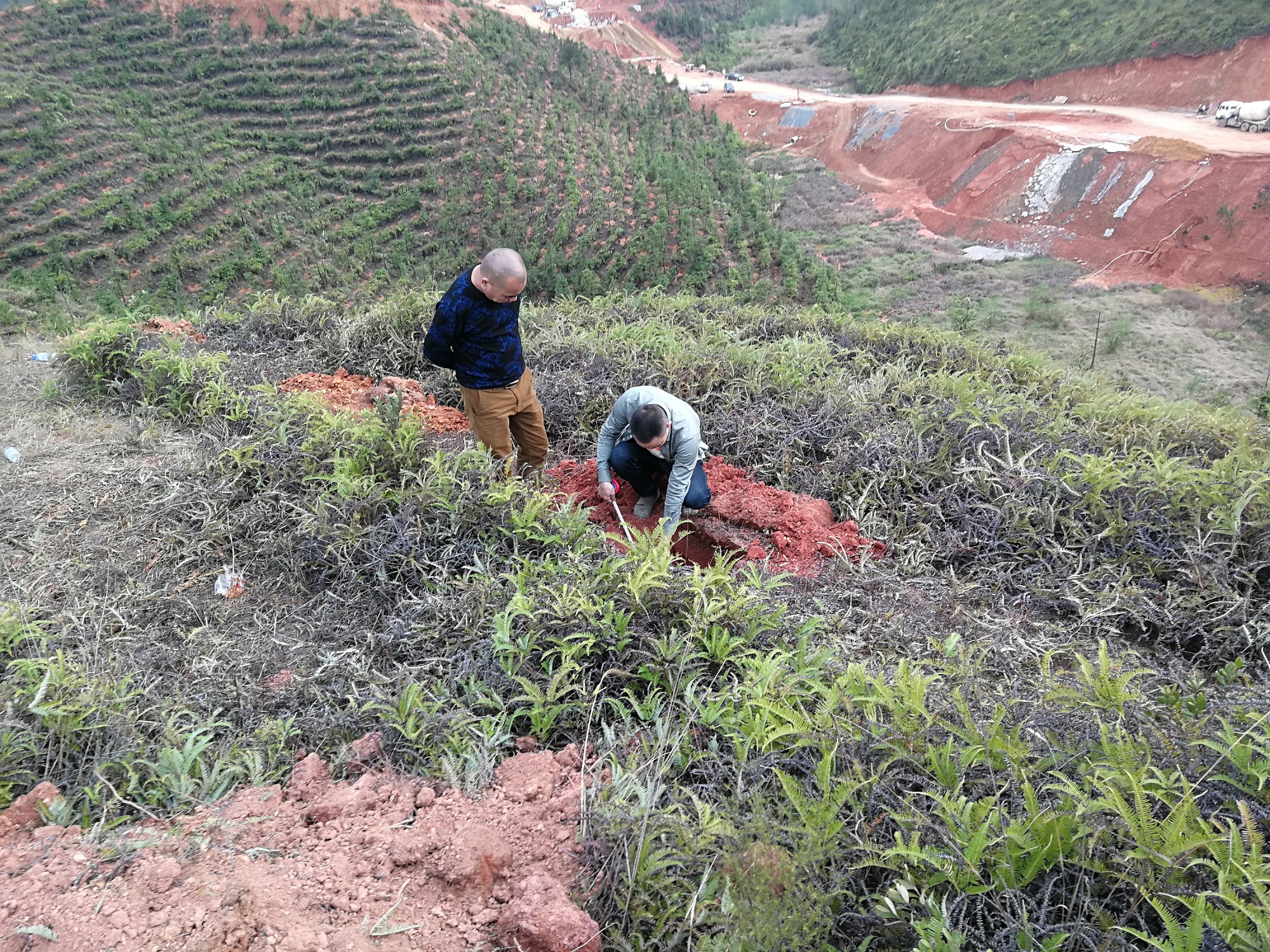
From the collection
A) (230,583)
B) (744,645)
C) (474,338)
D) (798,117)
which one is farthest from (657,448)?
(798,117)

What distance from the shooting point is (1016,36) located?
2247 cm

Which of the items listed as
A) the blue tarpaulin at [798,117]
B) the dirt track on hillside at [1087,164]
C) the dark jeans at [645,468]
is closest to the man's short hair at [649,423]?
the dark jeans at [645,468]

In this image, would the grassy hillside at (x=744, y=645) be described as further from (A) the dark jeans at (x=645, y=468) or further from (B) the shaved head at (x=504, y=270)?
(B) the shaved head at (x=504, y=270)

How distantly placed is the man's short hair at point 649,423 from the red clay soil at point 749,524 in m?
0.52

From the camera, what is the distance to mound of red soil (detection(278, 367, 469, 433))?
15.0 ft

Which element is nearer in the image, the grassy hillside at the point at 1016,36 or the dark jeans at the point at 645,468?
the dark jeans at the point at 645,468

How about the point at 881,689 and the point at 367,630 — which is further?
the point at 367,630

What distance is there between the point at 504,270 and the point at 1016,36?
27208 mm

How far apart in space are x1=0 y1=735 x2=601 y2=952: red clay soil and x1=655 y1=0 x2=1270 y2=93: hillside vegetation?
2526 centimetres

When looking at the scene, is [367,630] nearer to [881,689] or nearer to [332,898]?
[332,898]

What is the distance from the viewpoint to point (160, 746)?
6.91 feet

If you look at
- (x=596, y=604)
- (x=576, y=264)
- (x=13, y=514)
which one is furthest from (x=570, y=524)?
(x=576, y=264)

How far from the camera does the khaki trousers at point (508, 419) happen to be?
360 cm

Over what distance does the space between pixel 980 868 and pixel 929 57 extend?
97.8 feet
